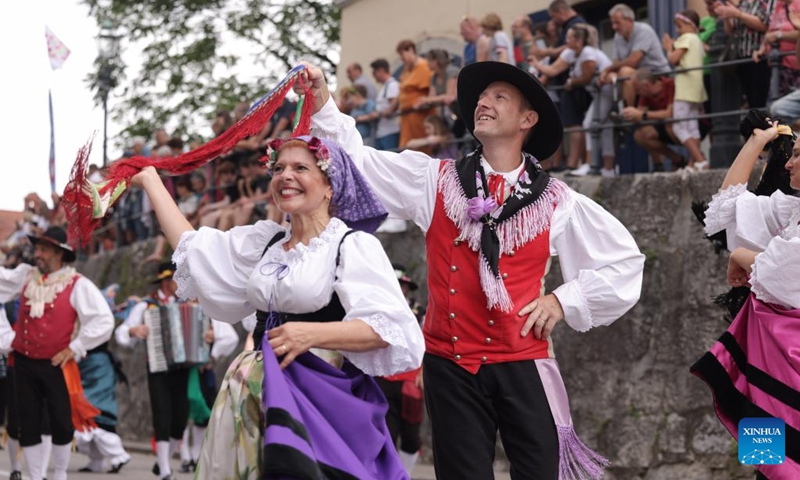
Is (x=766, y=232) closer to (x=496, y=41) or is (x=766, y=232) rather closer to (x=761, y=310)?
(x=761, y=310)

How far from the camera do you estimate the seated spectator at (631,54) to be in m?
10.6

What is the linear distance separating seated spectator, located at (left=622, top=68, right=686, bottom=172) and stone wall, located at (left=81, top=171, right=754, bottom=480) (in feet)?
1.36

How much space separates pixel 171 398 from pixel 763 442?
7550 mm

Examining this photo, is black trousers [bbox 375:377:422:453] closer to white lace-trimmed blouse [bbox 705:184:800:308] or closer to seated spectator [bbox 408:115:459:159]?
seated spectator [bbox 408:115:459:159]

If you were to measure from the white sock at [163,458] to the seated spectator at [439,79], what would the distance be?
3.79 meters

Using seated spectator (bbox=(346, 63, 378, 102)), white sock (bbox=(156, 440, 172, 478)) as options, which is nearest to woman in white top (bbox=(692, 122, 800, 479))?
white sock (bbox=(156, 440, 172, 478))

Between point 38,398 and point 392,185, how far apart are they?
538 centimetres

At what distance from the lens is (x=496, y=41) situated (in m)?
11.5

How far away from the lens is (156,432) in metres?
11.7

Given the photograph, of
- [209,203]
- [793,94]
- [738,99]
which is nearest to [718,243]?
[793,94]

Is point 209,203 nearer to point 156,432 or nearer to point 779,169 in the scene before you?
point 156,432

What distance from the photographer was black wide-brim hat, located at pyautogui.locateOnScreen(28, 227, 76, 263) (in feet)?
33.7

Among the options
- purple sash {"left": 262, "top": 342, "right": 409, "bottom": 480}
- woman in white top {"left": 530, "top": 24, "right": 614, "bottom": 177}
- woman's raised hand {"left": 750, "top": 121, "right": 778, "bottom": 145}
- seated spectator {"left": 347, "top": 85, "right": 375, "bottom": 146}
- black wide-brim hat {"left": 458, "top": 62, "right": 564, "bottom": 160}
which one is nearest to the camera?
purple sash {"left": 262, "top": 342, "right": 409, "bottom": 480}

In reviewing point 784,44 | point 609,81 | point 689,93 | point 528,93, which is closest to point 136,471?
point 609,81
